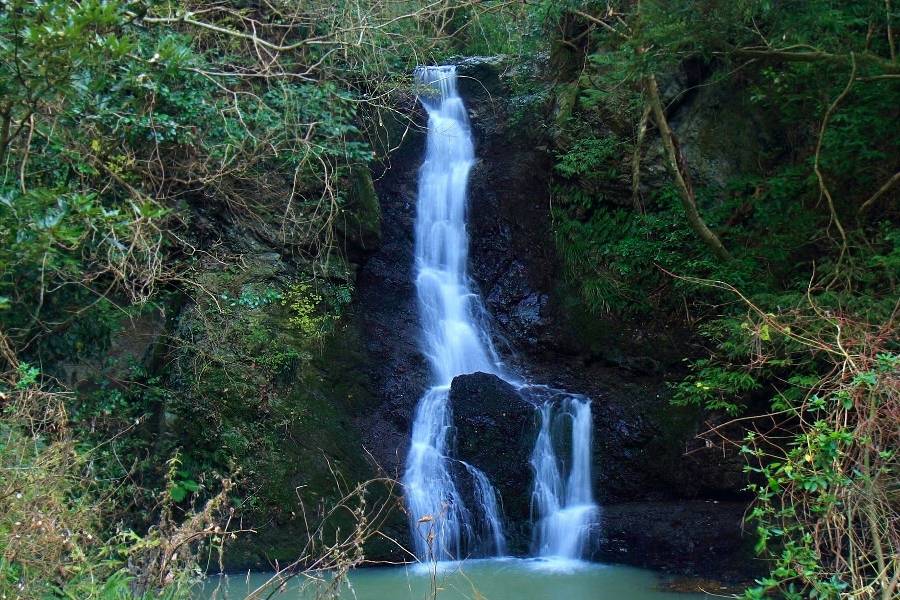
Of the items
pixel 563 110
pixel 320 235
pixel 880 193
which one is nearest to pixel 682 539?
pixel 880 193

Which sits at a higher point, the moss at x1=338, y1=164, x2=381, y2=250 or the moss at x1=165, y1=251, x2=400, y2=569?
the moss at x1=338, y1=164, x2=381, y2=250

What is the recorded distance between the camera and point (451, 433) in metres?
9.84

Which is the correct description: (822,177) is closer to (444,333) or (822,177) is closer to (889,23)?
(889,23)

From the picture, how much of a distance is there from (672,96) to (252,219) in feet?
19.8

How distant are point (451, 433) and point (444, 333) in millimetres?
1996

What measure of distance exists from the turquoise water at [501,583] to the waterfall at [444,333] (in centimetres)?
35

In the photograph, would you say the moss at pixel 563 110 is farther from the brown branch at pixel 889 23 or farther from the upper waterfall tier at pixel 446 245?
the brown branch at pixel 889 23

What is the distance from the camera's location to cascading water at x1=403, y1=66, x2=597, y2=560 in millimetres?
9055

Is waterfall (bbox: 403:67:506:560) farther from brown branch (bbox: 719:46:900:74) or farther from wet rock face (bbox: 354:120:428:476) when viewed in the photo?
brown branch (bbox: 719:46:900:74)

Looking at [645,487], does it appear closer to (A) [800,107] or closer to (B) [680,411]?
(B) [680,411]

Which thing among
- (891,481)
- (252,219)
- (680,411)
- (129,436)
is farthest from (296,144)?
(891,481)

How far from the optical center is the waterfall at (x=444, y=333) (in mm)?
9086

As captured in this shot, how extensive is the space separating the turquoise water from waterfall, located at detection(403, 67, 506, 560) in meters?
0.35

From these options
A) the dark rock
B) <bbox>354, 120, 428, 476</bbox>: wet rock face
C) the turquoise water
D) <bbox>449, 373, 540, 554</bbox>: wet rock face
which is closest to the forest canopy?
the dark rock
